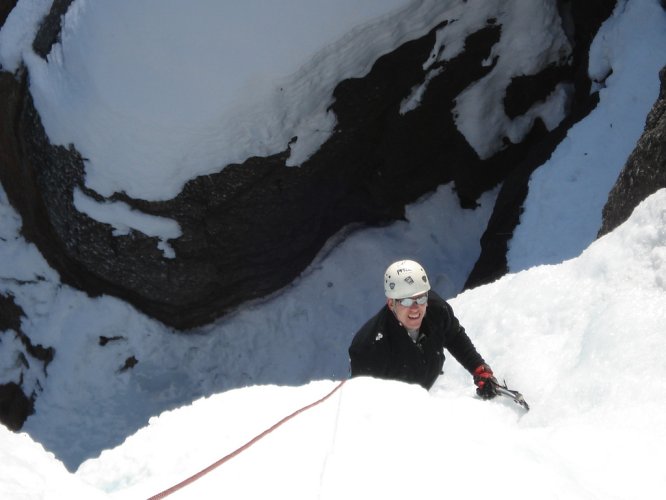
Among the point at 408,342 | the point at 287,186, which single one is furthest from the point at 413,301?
the point at 287,186

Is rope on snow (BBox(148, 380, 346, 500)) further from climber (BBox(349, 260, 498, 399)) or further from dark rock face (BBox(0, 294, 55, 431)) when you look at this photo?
dark rock face (BBox(0, 294, 55, 431))

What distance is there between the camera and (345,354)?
9906 mm

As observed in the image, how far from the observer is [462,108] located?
30.5 ft

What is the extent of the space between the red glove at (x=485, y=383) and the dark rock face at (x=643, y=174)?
2159mm

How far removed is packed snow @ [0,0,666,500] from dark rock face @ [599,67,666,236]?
4.06ft

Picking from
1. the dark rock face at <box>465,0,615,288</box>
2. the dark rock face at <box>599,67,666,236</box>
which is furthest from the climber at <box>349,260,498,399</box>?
the dark rock face at <box>465,0,615,288</box>

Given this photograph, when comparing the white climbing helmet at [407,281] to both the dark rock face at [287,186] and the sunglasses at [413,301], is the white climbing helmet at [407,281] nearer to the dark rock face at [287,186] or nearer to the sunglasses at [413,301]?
the sunglasses at [413,301]

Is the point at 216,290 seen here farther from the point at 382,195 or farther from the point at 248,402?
the point at 248,402

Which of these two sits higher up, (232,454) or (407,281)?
(232,454)

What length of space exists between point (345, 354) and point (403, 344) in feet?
19.2

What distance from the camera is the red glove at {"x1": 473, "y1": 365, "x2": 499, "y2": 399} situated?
12.3 ft

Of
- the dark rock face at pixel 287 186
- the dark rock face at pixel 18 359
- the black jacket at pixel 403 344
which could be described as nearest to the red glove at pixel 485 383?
the black jacket at pixel 403 344

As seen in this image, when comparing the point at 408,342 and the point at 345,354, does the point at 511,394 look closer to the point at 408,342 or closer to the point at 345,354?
the point at 408,342

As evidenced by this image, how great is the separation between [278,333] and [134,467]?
716 cm
